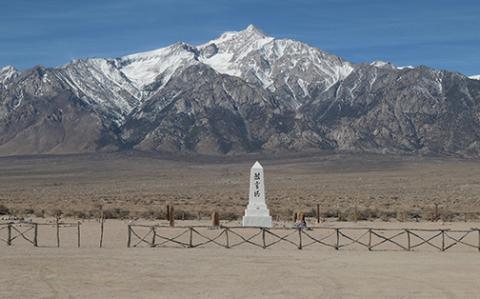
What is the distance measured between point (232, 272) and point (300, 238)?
767 centimetres

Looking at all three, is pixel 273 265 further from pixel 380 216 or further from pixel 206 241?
pixel 380 216

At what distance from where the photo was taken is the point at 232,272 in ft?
83.7

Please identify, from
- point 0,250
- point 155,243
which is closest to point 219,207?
point 155,243

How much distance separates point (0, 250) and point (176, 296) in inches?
461

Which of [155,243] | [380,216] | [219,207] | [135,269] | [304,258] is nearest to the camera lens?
[135,269]

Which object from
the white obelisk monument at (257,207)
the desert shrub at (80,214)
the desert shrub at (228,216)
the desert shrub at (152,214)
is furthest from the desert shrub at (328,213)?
the desert shrub at (80,214)

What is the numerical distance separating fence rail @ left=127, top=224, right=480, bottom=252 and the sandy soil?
72cm

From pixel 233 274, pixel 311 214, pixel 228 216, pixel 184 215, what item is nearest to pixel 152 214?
pixel 184 215

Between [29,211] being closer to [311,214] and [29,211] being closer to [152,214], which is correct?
[152,214]

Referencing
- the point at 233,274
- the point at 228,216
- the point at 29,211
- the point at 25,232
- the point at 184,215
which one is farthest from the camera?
the point at 29,211

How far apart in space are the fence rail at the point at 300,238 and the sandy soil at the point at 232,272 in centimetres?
72

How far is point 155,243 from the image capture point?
33.7 metres

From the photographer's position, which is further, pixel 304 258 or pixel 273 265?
pixel 304 258

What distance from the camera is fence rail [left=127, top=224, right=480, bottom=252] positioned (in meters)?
33.1
